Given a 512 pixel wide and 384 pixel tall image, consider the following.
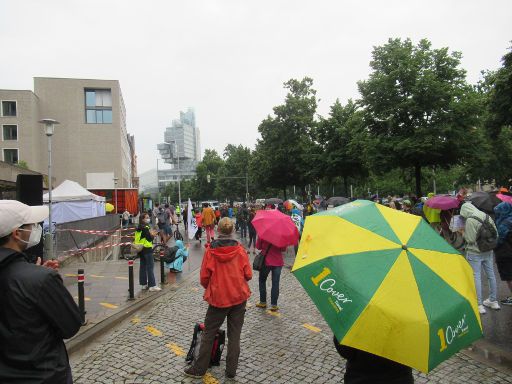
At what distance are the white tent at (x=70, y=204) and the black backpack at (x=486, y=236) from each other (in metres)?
20.7

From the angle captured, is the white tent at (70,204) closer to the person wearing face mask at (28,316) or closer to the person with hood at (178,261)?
the person with hood at (178,261)

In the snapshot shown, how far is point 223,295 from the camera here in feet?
14.7

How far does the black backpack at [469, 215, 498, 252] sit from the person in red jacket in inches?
162

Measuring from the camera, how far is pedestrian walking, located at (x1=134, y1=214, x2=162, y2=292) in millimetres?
9031

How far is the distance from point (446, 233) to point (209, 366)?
11098 millimetres

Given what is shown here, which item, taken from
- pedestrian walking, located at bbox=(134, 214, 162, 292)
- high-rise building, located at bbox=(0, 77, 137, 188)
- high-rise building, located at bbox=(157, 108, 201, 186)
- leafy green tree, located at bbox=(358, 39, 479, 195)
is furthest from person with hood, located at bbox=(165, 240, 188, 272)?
high-rise building, located at bbox=(157, 108, 201, 186)

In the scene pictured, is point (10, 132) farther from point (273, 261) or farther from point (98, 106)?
point (273, 261)

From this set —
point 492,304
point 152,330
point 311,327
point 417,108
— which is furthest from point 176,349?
point 417,108

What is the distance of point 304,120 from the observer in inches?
1551

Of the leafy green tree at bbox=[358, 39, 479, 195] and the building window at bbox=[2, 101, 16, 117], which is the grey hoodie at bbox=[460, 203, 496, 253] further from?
the building window at bbox=[2, 101, 16, 117]

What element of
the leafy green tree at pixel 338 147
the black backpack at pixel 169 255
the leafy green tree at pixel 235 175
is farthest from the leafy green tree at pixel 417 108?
the leafy green tree at pixel 235 175

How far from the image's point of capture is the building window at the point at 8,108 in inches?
2112

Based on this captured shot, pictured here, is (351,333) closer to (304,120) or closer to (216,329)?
(216,329)

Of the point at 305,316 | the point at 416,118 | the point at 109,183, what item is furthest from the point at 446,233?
the point at 109,183
